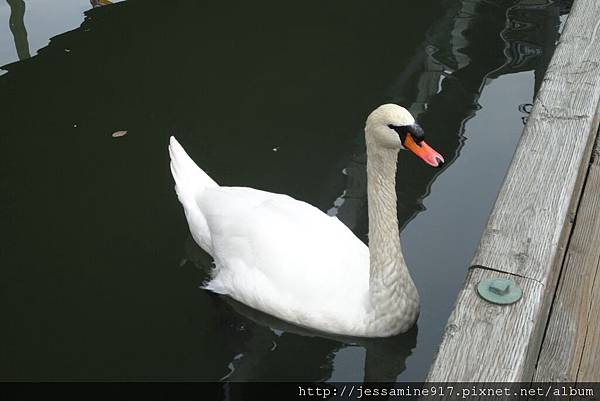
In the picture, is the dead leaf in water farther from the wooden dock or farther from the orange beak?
the wooden dock

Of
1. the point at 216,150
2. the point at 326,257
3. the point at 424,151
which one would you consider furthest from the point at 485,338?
the point at 216,150

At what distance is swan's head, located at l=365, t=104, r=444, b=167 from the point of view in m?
3.05

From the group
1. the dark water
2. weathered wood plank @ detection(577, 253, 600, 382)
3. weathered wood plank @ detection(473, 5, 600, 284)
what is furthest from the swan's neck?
weathered wood plank @ detection(577, 253, 600, 382)

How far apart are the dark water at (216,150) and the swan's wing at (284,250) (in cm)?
24

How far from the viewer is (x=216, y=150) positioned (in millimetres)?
5102

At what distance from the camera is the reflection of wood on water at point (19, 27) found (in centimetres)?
632

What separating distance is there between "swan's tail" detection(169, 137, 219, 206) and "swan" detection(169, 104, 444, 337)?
0.26 metres

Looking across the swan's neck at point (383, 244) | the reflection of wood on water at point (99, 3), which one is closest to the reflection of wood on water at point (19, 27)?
the reflection of wood on water at point (99, 3)

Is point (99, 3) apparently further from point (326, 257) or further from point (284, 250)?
point (326, 257)

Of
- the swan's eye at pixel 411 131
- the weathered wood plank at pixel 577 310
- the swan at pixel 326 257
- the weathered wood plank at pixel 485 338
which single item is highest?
the swan's eye at pixel 411 131

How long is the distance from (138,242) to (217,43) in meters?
2.59

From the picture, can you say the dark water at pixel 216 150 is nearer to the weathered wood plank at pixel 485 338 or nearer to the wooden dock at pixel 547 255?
the wooden dock at pixel 547 255

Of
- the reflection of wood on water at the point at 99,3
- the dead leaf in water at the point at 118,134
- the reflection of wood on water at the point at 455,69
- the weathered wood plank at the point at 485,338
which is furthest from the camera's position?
the reflection of wood on water at the point at 99,3

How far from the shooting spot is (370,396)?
333 centimetres
